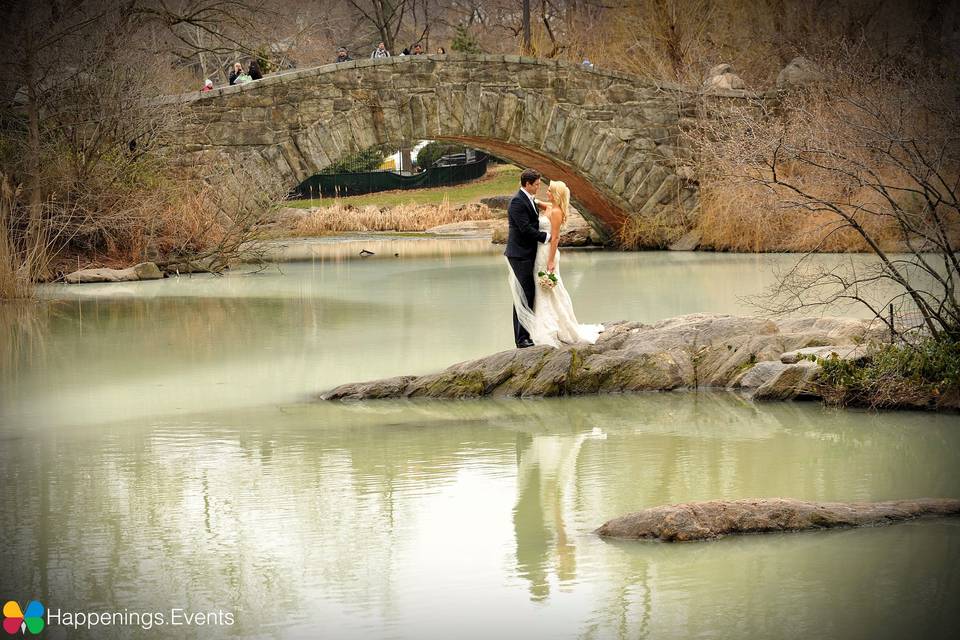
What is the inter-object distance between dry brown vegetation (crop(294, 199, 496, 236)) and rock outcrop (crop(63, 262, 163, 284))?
14582mm

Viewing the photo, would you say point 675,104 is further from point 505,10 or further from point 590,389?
point 505,10

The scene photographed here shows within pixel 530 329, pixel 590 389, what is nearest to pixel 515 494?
pixel 590 389

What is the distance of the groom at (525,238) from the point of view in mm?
10141

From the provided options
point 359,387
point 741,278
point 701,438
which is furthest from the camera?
point 741,278

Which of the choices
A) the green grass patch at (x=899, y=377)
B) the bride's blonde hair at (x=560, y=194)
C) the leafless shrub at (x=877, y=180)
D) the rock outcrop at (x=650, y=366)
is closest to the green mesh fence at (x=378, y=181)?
the leafless shrub at (x=877, y=180)

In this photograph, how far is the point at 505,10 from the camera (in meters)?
50.9

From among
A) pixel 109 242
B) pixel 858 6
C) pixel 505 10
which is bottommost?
pixel 109 242

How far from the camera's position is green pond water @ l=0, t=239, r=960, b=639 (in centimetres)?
459

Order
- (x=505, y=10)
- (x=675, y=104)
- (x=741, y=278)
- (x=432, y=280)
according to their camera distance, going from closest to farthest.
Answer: (x=741, y=278) < (x=432, y=280) < (x=675, y=104) < (x=505, y=10)

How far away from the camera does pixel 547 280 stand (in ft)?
33.0

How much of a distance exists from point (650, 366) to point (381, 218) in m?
27.6

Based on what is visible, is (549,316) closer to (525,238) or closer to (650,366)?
(525,238)

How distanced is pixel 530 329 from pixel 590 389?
1104 millimetres

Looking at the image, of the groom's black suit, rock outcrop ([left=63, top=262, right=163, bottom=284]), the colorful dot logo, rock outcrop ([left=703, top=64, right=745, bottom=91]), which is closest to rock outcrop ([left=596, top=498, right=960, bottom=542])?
the colorful dot logo
